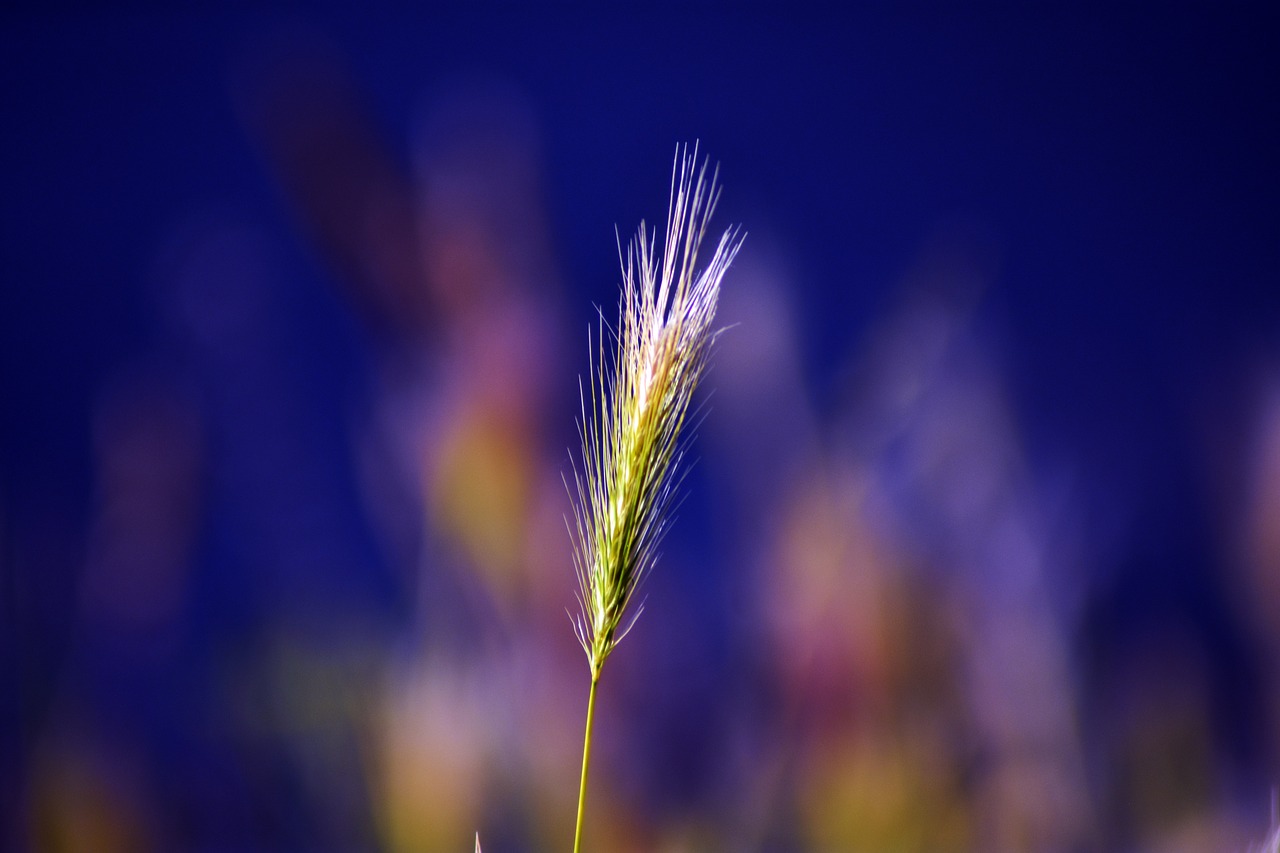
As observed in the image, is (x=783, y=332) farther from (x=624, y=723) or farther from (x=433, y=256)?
(x=624, y=723)

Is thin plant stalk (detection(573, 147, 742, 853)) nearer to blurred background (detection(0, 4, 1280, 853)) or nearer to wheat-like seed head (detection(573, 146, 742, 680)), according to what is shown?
wheat-like seed head (detection(573, 146, 742, 680))

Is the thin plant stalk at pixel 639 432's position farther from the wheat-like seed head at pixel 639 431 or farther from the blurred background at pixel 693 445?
the blurred background at pixel 693 445

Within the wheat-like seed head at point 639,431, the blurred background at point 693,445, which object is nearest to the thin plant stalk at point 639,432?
the wheat-like seed head at point 639,431

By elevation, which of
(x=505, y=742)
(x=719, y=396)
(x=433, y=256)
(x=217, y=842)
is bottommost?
(x=217, y=842)

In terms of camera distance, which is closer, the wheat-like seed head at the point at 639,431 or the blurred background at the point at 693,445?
the wheat-like seed head at the point at 639,431

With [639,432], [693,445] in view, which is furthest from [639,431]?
[693,445]

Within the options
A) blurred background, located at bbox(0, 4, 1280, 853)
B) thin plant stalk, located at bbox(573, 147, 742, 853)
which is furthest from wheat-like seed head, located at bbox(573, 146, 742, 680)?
blurred background, located at bbox(0, 4, 1280, 853)

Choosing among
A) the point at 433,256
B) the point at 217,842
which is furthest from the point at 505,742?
the point at 433,256

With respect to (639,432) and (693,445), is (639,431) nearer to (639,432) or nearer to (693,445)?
(639,432)
